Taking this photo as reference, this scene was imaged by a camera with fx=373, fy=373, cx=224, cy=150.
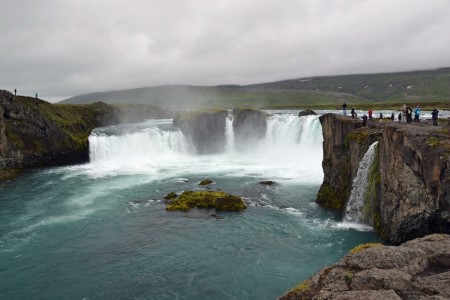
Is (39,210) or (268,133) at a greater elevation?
(268,133)

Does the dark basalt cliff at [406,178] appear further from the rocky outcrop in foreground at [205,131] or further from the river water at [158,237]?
the rocky outcrop in foreground at [205,131]

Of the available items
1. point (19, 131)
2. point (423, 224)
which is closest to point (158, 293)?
point (423, 224)

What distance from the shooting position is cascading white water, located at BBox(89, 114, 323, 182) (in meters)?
60.7

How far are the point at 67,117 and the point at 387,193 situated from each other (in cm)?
7081

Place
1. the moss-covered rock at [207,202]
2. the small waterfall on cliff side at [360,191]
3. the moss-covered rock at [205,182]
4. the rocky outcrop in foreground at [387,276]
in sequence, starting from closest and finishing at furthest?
the rocky outcrop in foreground at [387,276], the small waterfall on cliff side at [360,191], the moss-covered rock at [207,202], the moss-covered rock at [205,182]

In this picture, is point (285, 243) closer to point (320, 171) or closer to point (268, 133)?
point (320, 171)

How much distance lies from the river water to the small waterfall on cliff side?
1349 mm

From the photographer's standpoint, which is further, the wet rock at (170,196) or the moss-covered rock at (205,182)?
the moss-covered rock at (205,182)

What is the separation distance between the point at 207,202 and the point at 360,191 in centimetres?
1529

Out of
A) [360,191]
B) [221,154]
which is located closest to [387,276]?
[360,191]

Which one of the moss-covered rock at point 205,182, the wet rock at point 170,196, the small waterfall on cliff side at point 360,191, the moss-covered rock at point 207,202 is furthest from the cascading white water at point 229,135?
the small waterfall on cliff side at point 360,191

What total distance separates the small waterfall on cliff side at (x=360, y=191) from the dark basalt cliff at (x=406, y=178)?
82 centimetres

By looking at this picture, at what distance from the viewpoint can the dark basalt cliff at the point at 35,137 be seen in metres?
60.9

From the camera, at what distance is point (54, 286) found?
926 inches
